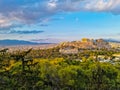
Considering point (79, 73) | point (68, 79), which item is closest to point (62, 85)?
point (68, 79)

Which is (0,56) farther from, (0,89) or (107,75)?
(107,75)

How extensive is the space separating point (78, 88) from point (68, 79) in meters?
3.42

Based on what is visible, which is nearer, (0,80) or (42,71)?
(0,80)

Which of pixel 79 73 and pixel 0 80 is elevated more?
pixel 0 80

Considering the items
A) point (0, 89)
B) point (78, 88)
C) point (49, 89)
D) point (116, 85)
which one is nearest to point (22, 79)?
point (0, 89)

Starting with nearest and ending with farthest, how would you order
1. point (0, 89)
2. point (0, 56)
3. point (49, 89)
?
point (0, 56) < point (0, 89) < point (49, 89)

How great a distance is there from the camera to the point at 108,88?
264 feet

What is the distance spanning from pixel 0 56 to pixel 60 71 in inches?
2006

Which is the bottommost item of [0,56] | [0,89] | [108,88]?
[108,88]

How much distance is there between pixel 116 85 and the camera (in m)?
85.1

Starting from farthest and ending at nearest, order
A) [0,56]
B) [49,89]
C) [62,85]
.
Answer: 1. [62,85]
2. [49,89]
3. [0,56]

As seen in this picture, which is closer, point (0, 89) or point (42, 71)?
point (0, 89)

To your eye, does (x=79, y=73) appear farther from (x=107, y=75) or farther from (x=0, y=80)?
(x=0, y=80)

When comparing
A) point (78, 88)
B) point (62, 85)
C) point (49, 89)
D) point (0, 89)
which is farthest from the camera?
point (78, 88)
